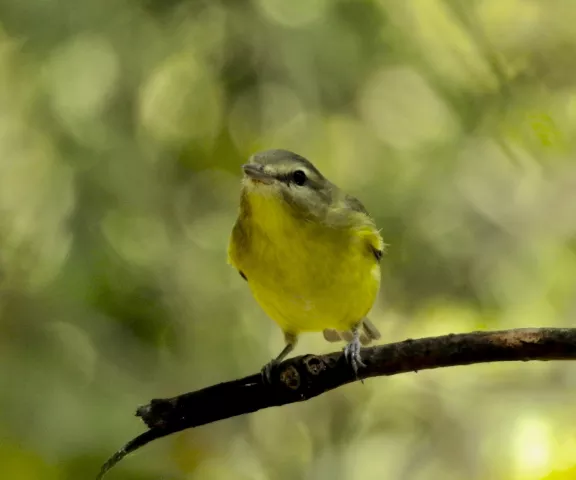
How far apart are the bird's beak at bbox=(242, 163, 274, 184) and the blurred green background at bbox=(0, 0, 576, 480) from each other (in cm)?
57

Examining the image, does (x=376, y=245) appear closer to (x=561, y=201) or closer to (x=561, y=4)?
(x=561, y=201)

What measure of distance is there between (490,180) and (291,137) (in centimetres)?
48

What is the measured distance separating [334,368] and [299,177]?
271 millimetres

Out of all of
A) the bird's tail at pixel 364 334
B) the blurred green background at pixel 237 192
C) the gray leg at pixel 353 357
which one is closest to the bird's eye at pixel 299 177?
the gray leg at pixel 353 357

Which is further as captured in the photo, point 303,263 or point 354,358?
point 303,263

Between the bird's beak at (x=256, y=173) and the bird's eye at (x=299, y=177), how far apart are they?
0.14ft

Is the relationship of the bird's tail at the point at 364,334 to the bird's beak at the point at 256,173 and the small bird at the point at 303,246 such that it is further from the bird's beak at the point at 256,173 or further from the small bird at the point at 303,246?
the bird's beak at the point at 256,173

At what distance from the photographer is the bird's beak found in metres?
0.90

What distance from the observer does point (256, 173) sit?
3.01 ft

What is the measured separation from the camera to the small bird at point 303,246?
3.22 feet

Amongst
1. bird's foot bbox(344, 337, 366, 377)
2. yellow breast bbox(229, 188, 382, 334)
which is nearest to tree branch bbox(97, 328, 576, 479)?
bird's foot bbox(344, 337, 366, 377)

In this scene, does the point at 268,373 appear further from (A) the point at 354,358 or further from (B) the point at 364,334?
(B) the point at 364,334

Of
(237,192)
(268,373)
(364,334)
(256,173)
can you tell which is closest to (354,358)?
(268,373)

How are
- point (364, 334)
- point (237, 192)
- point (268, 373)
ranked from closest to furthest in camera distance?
1. point (268, 373)
2. point (364, 334)
3. point (237, 192)
